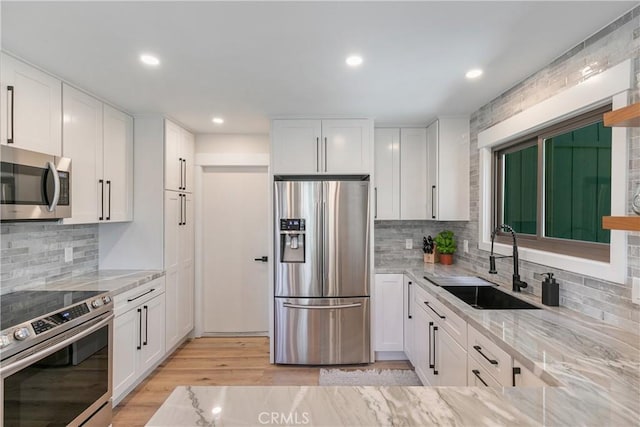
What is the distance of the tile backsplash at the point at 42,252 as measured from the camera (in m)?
2.22

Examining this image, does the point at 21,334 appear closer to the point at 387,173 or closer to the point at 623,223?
the point at 623,223

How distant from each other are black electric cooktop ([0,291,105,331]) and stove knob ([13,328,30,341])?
0.17ft

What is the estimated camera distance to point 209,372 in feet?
10.1

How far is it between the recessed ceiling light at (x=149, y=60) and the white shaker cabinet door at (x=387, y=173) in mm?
2226

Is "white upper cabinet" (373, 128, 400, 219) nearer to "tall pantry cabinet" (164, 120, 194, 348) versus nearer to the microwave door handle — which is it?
"tall pantry cabinet" (164, 120, 194, 348)

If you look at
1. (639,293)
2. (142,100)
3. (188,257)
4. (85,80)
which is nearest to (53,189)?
(85,80)

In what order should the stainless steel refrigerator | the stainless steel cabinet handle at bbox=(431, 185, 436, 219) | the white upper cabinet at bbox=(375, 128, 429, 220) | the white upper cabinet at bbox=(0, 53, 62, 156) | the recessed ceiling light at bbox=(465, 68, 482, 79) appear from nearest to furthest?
the white upper cabinet at bbox=(0, 53, 62, 156)
the recessed ceiling light at bbox=(465, 68, 482, 79)
the stainless steel refrigerator
the stainless steel cabinet handle at bbox=(431, 185, 436, 219)
the white upper cabinet at bbox=(375, 128, 429, 220)

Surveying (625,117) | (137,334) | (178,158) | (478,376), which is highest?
(178,158)

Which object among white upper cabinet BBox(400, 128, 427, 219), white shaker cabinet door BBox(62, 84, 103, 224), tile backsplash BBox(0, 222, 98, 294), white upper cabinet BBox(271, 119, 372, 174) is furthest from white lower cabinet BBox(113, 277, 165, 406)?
white upper cabinet BBox(400, 128, 427, 219)

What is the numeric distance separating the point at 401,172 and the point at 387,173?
0.15m

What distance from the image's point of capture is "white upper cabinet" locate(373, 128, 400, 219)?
11.8 ft

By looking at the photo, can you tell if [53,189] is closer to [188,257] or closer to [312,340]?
[188,257]

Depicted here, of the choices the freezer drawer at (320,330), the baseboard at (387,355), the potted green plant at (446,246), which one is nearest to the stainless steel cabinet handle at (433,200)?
the potted green plant at (446,246)

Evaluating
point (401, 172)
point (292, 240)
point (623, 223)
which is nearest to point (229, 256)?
point (292, 240)
